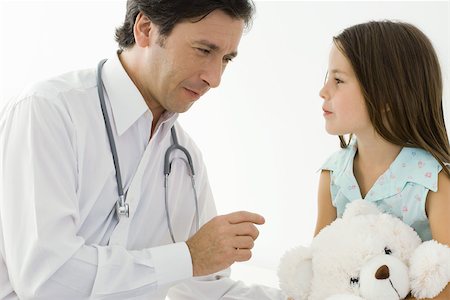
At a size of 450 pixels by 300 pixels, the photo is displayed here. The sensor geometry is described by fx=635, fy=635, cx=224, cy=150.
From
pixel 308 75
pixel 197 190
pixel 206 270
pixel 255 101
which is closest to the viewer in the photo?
pixel 206 270

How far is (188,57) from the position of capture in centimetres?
155

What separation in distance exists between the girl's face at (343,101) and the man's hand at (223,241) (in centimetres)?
31

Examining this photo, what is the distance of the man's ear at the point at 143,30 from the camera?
1604 millimetres

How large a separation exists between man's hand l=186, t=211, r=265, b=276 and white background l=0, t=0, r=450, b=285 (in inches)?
45.1

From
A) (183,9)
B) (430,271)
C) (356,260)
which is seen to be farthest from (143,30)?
(430,271)

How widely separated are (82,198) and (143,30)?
18.0 inches

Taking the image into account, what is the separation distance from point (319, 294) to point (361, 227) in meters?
0.17

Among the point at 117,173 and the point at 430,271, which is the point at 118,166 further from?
the point at 430,271

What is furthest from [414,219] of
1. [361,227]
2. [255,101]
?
[255,101]

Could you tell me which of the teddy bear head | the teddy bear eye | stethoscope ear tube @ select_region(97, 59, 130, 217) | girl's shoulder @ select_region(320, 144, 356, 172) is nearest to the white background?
girl's shoulder @ select_region(320, 144, 356, 172)

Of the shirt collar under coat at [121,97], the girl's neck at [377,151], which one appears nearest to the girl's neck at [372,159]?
the girl's neck at [377,151]

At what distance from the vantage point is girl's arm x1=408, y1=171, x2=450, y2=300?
54.4 inches

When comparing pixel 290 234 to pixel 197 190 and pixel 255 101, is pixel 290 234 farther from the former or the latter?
pixel 197 190

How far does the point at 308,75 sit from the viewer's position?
2.65m
